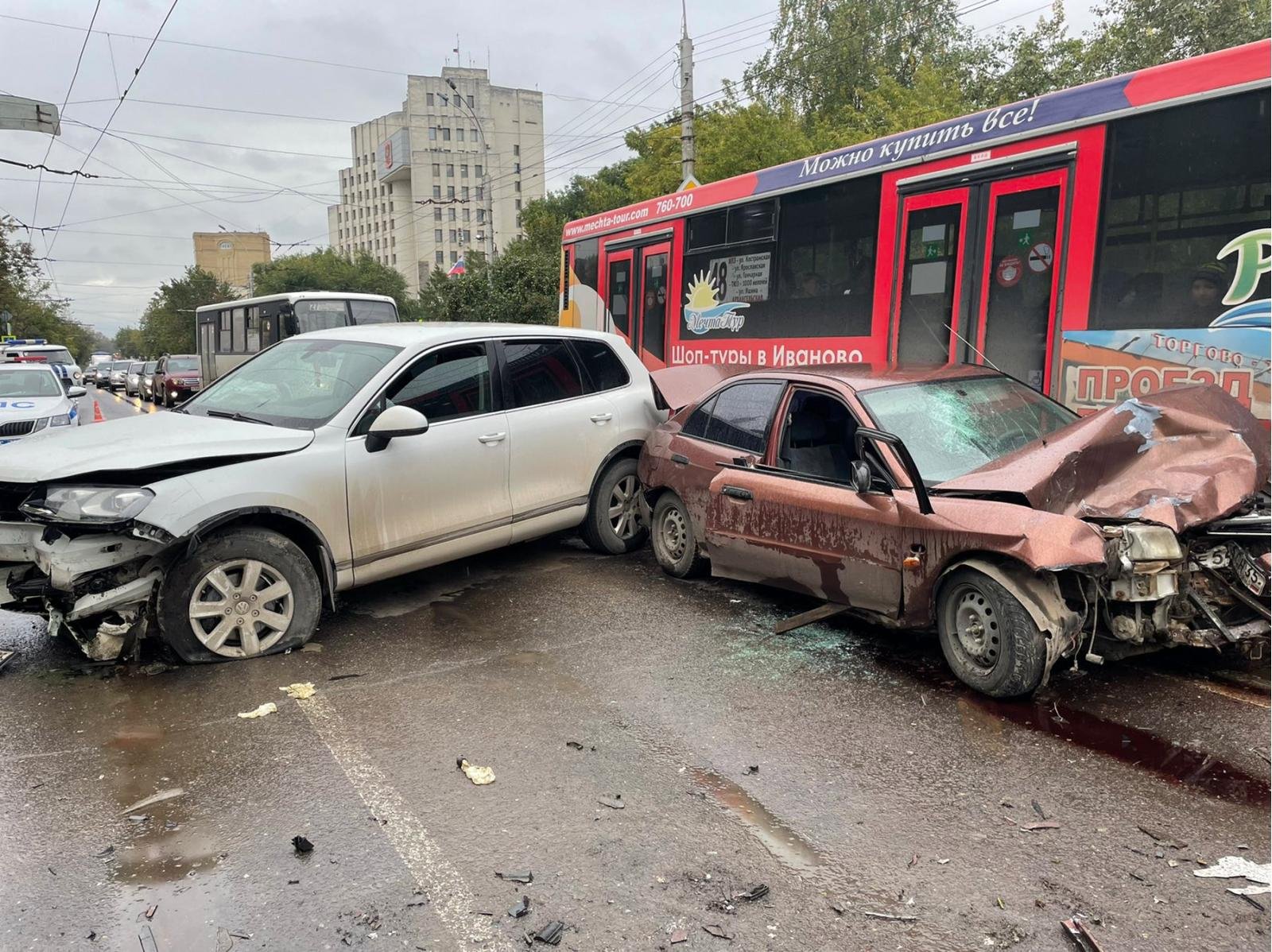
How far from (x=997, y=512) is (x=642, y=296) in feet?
26.3

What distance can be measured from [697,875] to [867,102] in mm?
33100

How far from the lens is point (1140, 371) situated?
6.21 m

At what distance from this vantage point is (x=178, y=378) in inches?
1139

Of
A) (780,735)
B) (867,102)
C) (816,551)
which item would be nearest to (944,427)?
(816,551)

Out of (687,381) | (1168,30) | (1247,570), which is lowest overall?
(1247,570)

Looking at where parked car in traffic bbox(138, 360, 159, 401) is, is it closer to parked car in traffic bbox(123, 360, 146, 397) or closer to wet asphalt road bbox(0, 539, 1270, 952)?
parked car in traffic bbox(123, 360, 146, 397)

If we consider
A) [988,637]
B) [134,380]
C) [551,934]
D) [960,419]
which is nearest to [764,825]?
[551,934]

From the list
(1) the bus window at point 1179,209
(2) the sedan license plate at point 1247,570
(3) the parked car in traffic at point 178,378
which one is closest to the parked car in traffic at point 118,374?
(3) the parked car in traffic at point 178,378

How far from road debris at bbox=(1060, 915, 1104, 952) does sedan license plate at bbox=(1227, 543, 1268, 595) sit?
209 cm

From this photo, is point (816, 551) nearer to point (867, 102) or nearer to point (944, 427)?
point (944, 427)

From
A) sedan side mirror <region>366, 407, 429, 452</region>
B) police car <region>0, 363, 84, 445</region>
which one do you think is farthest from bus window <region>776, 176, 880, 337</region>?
police car <region>0, 363, 84, 445</region>

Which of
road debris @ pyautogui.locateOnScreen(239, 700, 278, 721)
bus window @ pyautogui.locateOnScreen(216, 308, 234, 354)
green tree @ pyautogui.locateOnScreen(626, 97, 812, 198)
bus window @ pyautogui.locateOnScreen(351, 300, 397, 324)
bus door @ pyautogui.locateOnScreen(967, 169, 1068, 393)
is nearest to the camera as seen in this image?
road debris @ pyautogui.locateOnScreen(239, 700, 278, 721)

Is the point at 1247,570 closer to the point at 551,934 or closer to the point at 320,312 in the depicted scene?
the point at 551,934

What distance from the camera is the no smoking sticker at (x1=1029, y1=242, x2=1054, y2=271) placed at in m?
6.80
